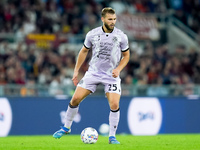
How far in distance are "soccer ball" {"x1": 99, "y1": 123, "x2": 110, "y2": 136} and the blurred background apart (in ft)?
0.60

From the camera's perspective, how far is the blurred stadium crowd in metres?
16.7

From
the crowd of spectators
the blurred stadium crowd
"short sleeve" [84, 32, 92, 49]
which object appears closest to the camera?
"short sleeve" [84, 32, 92, 49]

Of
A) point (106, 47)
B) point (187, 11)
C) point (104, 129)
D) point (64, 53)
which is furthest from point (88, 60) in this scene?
point (106, 47)

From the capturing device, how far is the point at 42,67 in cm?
1703

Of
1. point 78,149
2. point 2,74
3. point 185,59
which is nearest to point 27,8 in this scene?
point 2,74

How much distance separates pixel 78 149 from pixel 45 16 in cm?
1133

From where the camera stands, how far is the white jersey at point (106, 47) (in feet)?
32.7

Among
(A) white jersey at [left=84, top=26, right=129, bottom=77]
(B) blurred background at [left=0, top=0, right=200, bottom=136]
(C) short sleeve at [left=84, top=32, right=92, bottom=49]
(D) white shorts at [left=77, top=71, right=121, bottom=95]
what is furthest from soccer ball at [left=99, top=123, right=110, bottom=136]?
(C) short sleeve at [left=84, top=32, right=92, bottom=49]

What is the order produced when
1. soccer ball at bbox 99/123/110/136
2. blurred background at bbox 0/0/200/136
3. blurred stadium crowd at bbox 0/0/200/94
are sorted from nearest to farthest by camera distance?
soccer ball at bbox 99/123/110/136 → blurred background at bbox 0/0/200/136 → blurred stadium crowd at bbox 0/0/200/94

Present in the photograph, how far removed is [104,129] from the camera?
14.1m

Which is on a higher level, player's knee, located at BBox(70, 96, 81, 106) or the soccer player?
the soccer player

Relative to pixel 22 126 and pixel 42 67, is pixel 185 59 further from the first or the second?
pixel 22 126

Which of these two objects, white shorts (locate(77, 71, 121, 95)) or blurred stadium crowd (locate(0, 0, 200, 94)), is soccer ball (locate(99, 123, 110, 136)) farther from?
white shorts (locate(77, 71, 121, 95))

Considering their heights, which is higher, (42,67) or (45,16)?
(45,16)
